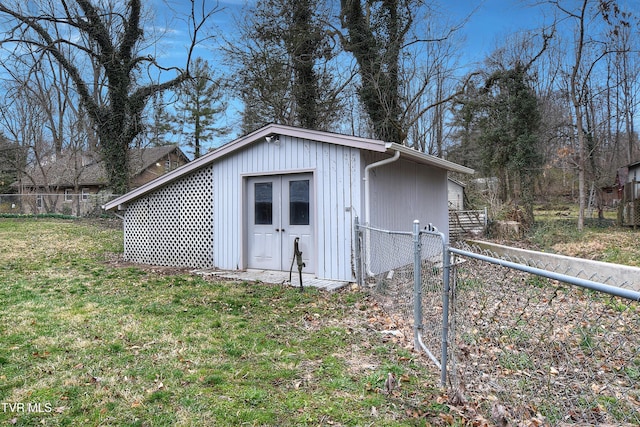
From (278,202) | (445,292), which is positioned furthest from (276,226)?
(445,292)

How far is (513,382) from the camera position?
2906mm

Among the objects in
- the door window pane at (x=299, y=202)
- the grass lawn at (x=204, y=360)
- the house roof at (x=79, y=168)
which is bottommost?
the grass lawn at (x=204, y=360)

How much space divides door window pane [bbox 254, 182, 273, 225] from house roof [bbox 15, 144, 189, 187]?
15615 millimetres

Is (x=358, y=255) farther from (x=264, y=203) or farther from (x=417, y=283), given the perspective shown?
(x=417, y=283)

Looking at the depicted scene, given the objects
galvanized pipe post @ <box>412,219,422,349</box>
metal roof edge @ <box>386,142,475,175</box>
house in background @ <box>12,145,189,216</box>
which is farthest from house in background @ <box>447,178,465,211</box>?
galvanized pipe post @ <box>412,219,422,349</box>

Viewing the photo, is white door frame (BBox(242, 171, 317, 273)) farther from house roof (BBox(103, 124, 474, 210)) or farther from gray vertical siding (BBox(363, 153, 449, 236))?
gray vertical siding (BBox(363, 153, 449, 236))

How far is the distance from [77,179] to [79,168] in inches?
76.2

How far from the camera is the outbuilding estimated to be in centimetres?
716

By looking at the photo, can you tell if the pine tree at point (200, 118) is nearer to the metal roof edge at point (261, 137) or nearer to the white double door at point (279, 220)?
the metal roof edge at point (261, 137)

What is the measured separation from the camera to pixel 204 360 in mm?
3639

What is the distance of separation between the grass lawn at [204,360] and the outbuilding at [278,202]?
1455 mm

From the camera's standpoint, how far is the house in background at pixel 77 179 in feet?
74.6

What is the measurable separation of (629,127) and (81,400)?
29142 millimetres

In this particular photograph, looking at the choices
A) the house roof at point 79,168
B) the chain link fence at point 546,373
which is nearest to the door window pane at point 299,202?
the chain link fence at point 546,373
